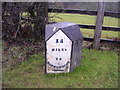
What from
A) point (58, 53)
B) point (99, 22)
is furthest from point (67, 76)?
point (99, 22)

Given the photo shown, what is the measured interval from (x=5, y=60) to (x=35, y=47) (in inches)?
46.3

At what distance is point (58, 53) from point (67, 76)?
540 millimetres

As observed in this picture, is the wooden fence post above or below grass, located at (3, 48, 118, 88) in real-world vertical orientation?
above

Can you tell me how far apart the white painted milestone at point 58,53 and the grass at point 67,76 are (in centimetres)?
16

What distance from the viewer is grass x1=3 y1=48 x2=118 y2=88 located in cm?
296

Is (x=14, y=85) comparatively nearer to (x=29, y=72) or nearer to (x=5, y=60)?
(x=29, y=72)

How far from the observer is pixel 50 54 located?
3105 millimetres

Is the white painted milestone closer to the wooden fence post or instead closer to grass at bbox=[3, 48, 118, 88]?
grass at bbox=[3, 48, 118, 88]

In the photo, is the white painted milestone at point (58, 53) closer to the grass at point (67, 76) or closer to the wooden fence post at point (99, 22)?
the grass at point (67, 76)

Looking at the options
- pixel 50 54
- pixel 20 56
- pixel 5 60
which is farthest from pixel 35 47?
pixel 50 54

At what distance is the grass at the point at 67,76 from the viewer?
2963mm

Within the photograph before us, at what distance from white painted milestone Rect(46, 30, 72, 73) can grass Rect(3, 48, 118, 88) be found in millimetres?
162

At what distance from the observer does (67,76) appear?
323 cm

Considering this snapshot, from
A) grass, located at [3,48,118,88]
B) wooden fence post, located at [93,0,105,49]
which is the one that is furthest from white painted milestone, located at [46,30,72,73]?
wooden fence post, located at [93,0,105,49]
